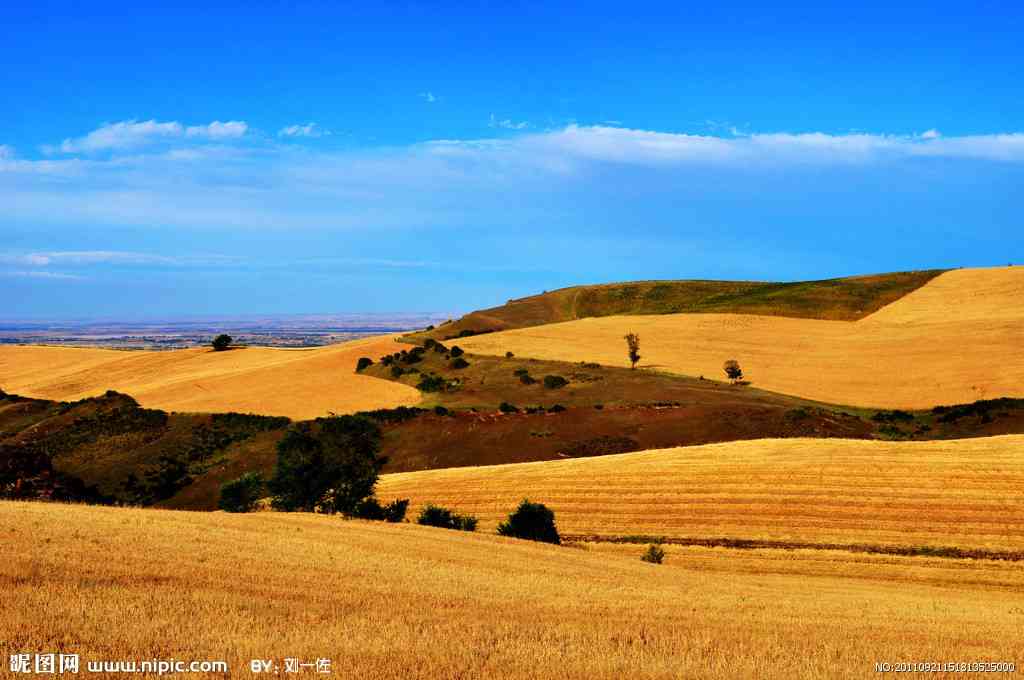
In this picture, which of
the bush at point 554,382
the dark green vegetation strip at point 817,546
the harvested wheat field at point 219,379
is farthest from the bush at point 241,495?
the bush at point 554,382

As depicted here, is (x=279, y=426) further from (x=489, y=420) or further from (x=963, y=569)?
(x=963, y=569)

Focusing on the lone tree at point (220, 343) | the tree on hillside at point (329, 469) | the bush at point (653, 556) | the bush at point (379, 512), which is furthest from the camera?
the lone tree at point (220, 343)

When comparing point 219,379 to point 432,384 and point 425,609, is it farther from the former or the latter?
point 425,609

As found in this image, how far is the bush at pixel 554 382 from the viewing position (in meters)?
82.3

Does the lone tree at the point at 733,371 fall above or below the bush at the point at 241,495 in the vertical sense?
above

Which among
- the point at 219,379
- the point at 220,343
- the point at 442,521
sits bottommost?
the point at 442,521

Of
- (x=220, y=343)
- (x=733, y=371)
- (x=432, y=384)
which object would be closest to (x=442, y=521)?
(x=432, y=384)

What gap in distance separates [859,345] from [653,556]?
7564 centimetres

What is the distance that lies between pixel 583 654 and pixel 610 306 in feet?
492

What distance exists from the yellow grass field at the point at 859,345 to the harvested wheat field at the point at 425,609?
54892 millimetres

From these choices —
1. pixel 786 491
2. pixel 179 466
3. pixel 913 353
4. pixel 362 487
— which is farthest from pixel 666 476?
pixel 913 353

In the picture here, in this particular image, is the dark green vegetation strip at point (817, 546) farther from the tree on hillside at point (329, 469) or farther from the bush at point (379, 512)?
the tree on hillside at point (329, 469)

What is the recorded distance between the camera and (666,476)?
4784 centimetres

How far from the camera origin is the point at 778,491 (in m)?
42.7
